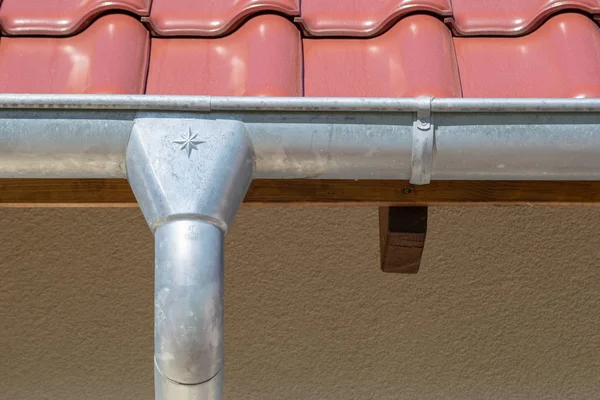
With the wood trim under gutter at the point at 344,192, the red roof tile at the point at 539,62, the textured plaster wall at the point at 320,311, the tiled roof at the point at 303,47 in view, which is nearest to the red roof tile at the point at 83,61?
the tiled roof at the point at 303,47

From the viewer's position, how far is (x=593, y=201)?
6.61 ft

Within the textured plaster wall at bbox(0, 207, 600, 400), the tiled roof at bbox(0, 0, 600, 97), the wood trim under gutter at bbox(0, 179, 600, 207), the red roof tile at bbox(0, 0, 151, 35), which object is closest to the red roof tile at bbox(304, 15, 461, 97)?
the tiled roof at bbox(0, 0, 600, 97)

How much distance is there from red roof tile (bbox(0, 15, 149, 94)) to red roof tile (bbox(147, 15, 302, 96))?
39 mm

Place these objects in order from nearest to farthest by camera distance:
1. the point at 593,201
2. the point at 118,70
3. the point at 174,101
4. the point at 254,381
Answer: the point at 174,101 → the point at 118,70 → the point at 593,201 → the point at 254,381

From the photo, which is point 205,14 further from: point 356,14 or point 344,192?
point 344,192

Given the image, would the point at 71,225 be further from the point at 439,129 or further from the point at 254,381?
the point at 439,129

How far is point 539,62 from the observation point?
6.15 feet

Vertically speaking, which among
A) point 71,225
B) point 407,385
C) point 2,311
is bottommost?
point 407,385

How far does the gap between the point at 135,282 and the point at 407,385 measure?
0.90m

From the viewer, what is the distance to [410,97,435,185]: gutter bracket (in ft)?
5.60

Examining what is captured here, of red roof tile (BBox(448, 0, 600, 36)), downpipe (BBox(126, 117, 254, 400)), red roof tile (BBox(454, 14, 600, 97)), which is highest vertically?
red roof tile (BBox(448, 0, 600, 36))

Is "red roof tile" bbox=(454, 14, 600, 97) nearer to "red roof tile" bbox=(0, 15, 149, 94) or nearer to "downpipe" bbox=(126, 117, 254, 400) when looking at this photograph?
"downpipe" bbox=(126, 117, 254, 400)

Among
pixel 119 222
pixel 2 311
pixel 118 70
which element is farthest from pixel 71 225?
pixel 118 70

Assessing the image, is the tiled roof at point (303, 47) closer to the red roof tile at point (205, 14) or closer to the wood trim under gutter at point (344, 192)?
the red roof tile at point (205, 14)
